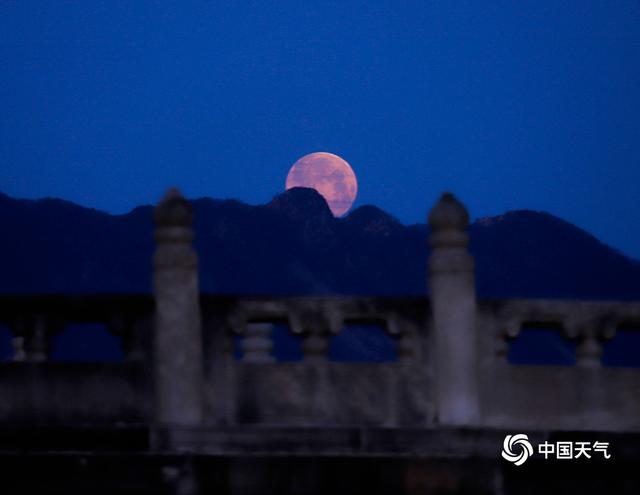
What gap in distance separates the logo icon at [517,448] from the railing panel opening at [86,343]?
108 feet

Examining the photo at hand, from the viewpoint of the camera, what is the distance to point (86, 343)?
44.2 m

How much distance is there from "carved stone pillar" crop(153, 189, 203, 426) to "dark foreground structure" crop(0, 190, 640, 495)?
0.04 ft

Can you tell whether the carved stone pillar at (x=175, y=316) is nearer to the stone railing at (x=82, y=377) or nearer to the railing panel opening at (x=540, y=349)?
the stone railing at (x=82, y=377)

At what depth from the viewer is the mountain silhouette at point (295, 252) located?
47.0 metres

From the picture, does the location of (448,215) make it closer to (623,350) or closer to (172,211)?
(172,211)

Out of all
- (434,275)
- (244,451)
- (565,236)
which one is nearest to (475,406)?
(434,275)

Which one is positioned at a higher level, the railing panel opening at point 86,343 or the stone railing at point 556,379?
the railing panel opening at point 86,343

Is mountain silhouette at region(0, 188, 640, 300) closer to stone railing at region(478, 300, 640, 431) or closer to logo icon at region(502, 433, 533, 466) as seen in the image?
stone railing at region(478, 300, 640, 431)

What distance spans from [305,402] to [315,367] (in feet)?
0.94

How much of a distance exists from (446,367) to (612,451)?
1413 millimetres

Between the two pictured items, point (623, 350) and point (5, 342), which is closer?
point (5, 342)

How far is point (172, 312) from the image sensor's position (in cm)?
970

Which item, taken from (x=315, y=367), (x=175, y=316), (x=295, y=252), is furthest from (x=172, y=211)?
Result: (x=295, y=252)

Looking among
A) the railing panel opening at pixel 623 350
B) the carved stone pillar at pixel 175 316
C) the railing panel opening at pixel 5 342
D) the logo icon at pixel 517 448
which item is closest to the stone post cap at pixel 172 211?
the carved stone pillar at pixel 175 316
